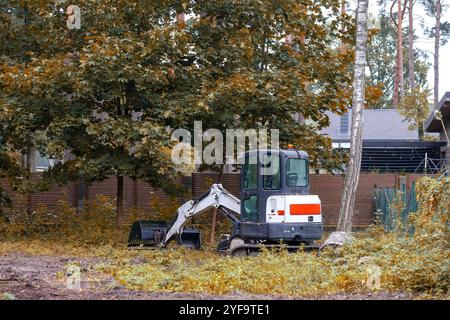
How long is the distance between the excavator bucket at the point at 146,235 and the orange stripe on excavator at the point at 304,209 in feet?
13.3

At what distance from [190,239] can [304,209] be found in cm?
401

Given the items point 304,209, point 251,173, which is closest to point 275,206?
point 304,209

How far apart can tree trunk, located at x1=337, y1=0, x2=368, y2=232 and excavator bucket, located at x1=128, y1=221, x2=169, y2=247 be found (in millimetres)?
4937

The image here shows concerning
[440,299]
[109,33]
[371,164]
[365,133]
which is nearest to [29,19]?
[109,33]

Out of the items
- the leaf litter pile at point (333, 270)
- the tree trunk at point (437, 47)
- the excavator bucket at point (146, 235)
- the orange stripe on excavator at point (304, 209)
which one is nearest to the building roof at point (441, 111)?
the orange stripe on excavator at point (304, 209)

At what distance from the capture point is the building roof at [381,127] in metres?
47.2

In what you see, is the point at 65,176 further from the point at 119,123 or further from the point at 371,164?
the point at 371,164

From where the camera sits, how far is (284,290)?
42.0 feet

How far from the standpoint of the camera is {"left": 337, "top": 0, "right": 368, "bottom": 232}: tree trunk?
2284cm

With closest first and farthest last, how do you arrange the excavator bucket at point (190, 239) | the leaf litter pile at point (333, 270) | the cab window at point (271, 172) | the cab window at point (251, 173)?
the leaf litter pile at point (333, 270) < the cab window at point (271, 172) < the cab window at point (251, 173) < the excavator bucket at point (190, 239)

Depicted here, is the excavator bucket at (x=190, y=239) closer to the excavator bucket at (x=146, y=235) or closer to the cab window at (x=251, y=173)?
the excavator bucket at (x=146, y=235)

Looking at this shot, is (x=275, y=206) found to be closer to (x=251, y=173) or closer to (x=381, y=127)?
(x=251, y=173)

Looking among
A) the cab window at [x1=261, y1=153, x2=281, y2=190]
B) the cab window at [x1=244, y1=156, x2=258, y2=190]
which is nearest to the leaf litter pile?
the cab window at [x1=261, y1=153, x2=281, y2=190]

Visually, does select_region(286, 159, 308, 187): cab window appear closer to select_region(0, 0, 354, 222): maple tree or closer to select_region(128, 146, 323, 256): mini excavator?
select_region(128, 146, 323, 256): mini excavator
